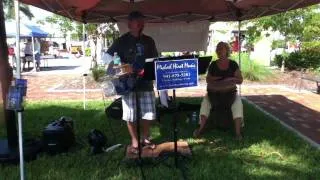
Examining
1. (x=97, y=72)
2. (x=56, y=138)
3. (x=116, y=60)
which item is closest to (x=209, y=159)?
(x=116, y=60)

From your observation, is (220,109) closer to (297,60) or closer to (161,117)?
(161,117)

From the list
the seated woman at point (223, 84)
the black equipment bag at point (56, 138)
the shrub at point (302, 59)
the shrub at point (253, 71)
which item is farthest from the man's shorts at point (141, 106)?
the shrub at point (302, 59)

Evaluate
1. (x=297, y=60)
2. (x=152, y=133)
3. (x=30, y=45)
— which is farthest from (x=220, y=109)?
(x=30, y=45)

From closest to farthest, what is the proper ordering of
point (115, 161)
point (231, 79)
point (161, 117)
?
point (115, 161), point (231, 79), point (161, 117)

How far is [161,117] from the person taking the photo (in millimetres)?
9570

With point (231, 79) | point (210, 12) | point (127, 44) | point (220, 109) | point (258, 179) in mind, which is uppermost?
point (210, 12)

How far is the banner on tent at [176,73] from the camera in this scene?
222 inches

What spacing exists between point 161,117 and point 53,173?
12.8 feet

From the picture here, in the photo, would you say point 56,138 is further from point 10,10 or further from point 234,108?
point 10,10

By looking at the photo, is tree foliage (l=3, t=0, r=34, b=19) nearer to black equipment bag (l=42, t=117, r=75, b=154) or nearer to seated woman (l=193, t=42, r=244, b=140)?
seated woman (l=193, t=42, r=244, b=140)

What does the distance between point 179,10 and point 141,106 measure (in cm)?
350

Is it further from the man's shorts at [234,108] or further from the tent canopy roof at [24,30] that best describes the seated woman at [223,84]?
the tent canopy roof at [24,30]

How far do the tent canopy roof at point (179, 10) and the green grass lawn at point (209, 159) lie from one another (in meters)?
1.94

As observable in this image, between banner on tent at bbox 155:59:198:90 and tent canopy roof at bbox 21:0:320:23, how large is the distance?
2100 mm
